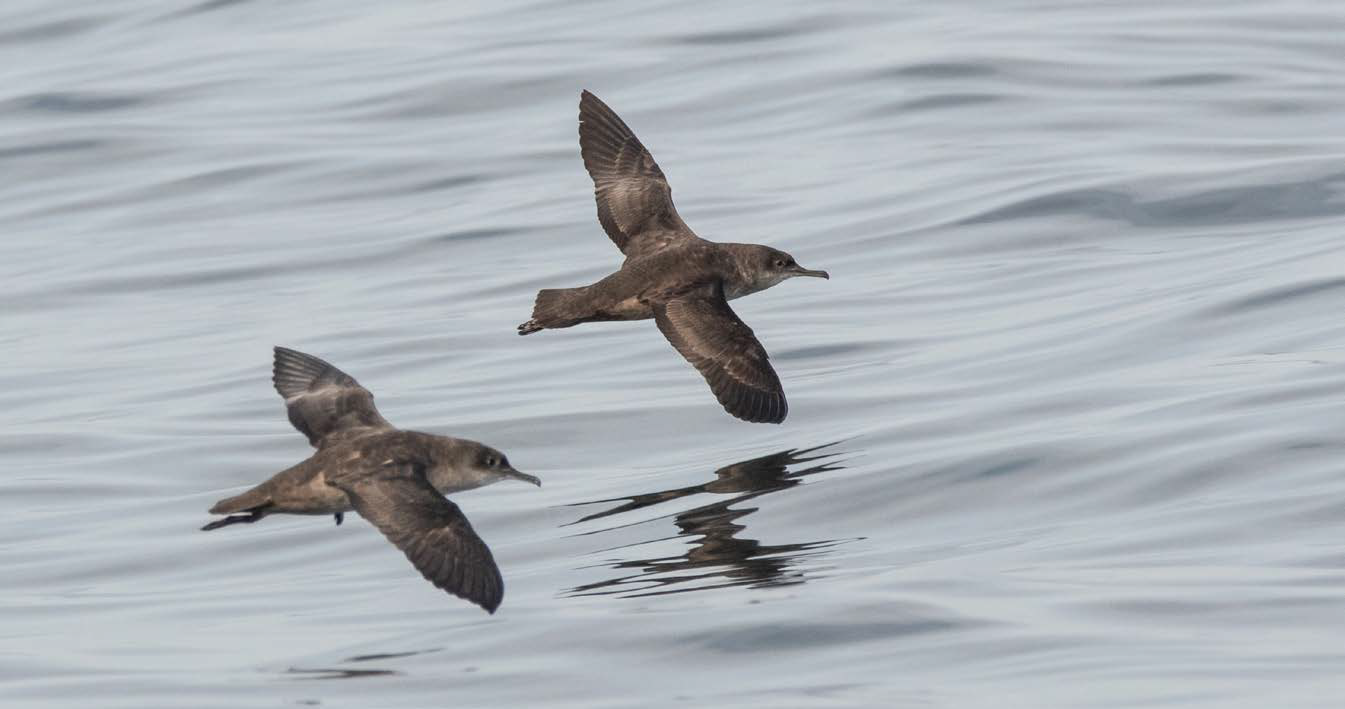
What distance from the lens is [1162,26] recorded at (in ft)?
84.4

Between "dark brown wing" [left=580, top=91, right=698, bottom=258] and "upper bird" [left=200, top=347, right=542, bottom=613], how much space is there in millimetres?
3448

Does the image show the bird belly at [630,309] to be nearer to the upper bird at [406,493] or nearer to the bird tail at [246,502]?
the upper bird at [406,493]

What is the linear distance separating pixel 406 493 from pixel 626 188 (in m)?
4.86

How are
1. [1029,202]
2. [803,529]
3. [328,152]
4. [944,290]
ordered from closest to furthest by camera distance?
1. [803,529]
2. [944,290]
3. [1029,202]
4. [328,152]

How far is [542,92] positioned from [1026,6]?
6.63 m

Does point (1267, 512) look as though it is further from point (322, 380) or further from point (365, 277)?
point (365, 277)

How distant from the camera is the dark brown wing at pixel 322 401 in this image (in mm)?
10034

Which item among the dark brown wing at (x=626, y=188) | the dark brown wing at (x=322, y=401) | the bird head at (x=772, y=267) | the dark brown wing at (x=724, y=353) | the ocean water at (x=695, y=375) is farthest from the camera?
the dark brown wing at (x=626, y=188)

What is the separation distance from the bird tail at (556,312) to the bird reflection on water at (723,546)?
1.14 m

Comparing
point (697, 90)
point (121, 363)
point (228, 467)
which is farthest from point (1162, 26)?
point (228, 467)

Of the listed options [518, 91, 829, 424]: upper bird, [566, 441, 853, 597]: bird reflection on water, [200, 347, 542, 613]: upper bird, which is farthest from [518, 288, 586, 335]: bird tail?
[200, 347, 542, 613]: upper bird

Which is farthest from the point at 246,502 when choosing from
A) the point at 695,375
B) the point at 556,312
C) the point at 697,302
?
the point at 695,375

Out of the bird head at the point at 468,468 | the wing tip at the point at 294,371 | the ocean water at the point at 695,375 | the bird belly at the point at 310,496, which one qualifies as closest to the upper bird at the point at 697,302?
the ocean water at the point at 695,375

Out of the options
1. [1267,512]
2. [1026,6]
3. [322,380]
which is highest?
[1026,6]
